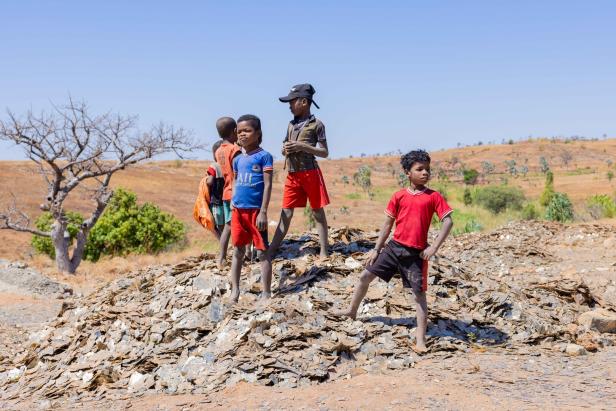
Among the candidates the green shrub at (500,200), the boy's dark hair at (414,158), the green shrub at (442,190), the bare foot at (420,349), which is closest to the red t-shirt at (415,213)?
the boy's dark hair at (414,158)

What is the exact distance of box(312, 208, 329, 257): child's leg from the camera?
612cm

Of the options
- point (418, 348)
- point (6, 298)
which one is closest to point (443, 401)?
point (418, 348)

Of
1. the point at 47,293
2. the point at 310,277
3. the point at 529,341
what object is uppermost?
the point at 310,277

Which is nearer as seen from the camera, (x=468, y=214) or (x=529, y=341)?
(x=529, y=341)

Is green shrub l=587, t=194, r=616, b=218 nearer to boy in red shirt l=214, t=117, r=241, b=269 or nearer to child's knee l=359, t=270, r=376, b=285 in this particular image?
boy in red shirt l=214, t=117, r=241, b=269

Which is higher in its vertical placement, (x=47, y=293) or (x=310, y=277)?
(x=310, y=277)

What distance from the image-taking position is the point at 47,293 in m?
12.0

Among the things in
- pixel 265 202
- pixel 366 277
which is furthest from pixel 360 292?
pixel 265 202

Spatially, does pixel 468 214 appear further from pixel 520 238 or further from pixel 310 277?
pixel 310 277

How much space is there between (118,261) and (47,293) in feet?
12.5

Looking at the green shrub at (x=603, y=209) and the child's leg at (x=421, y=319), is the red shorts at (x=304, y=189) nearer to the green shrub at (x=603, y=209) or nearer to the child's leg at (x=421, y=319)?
the child's leg at (x=421, y=319)

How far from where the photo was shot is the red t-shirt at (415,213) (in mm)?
4832

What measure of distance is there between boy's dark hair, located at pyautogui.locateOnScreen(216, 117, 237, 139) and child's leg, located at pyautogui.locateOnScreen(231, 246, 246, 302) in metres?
1.45

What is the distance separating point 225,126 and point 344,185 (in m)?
47.2
